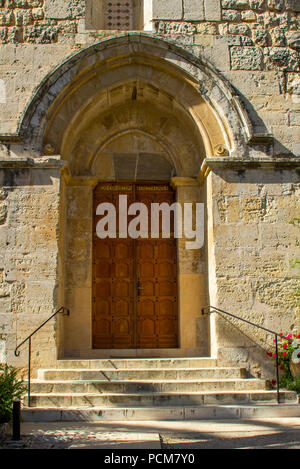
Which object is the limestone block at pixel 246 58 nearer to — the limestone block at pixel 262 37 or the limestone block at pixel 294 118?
the limestone block at pixel 262 37

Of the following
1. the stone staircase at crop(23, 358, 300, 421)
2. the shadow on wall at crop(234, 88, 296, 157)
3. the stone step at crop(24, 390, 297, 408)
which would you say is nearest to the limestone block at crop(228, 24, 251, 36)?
the shadow on wall at crop(234, 88, 296, 157)

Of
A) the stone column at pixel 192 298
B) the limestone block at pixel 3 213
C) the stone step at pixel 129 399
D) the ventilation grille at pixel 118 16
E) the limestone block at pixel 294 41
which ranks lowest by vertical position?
the stone step at pixel 129 399

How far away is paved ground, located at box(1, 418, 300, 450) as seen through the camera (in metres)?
4.80

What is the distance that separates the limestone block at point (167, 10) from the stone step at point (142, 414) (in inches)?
234

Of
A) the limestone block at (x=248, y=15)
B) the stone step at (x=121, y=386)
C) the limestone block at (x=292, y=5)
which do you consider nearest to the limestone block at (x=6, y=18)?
the limestone block at (x=248, y=15)

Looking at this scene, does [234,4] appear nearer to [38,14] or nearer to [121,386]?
[38,14]

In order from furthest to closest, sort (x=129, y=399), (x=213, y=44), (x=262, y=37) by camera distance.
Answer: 1. (x=262, y=37)
2. (x=213, y=44)
3. (x=129, y=399)

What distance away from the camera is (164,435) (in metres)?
5.27

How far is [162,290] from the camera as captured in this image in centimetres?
866

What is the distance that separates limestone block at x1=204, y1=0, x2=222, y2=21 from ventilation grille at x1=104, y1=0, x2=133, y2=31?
141 cm

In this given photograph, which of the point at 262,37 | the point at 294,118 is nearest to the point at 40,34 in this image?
the point at 262,37

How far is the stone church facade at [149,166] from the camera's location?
7.56m

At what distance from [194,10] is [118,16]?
148cm
